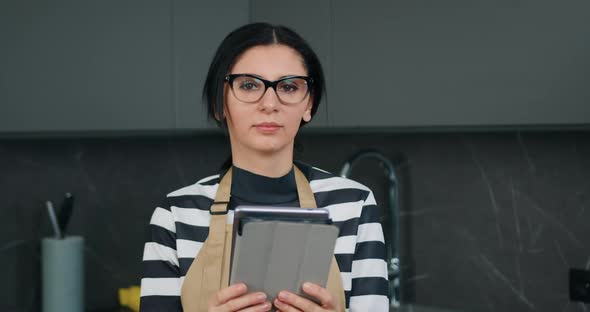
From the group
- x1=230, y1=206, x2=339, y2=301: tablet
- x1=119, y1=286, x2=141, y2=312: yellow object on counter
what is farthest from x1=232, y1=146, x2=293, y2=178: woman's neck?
x1=119, y1=286, x2=141, y2=312: yellow object on counter

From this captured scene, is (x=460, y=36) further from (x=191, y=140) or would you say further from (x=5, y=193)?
(x=5, y=193)

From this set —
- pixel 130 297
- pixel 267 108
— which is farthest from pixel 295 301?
pixel 130 297

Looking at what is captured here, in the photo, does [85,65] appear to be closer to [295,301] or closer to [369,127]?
[369,127]

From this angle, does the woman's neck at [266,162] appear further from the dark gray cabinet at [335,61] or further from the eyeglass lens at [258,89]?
the dark gray cabinet at [335,61]

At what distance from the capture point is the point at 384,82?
1911 millimetres

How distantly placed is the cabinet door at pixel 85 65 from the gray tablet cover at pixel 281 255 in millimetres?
967

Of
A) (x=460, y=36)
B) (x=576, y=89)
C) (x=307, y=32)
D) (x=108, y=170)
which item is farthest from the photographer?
(x=108, y=170)

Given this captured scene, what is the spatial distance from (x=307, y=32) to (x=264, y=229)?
110cm

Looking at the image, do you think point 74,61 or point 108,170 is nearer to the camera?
point 74,61

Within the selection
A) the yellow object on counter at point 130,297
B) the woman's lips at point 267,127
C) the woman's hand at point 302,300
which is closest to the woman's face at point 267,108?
the woman's lips at point 267,127

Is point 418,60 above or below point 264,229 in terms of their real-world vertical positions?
above

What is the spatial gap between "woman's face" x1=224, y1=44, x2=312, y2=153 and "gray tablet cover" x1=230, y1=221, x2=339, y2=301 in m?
0.18

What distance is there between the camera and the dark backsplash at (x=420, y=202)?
6.68ft

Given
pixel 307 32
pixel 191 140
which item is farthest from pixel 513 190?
pixel 191 140
